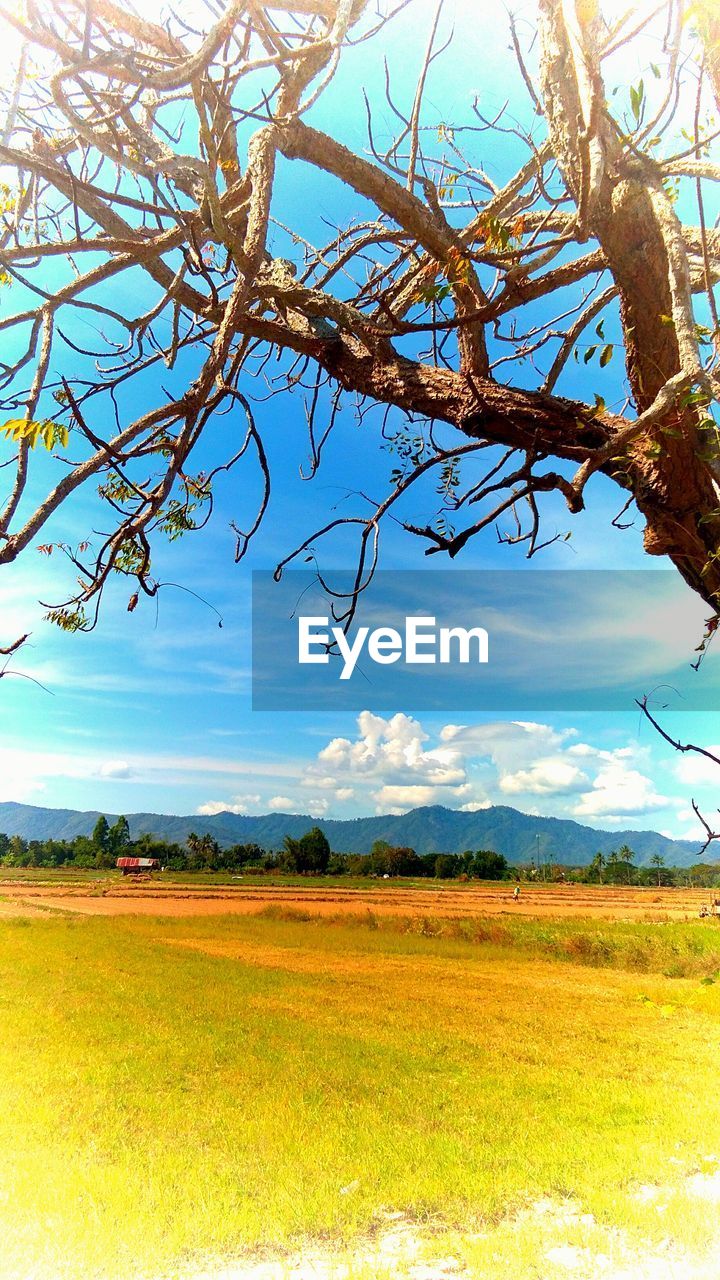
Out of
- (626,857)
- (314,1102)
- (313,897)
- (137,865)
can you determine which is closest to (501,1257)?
(314,1102)

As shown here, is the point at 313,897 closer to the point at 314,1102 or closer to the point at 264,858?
the point at 264,858

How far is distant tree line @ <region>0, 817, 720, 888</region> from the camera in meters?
7.27

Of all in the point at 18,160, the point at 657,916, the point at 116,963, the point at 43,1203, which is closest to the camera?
the point at 18,160

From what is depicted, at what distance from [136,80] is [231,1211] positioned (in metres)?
4.33

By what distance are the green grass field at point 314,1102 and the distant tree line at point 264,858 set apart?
787 millimetres

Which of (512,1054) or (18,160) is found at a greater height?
(18,160)

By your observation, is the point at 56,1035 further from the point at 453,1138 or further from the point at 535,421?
the point at 535,421

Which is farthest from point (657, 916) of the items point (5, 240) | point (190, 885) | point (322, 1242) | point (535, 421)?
point (5, 240)

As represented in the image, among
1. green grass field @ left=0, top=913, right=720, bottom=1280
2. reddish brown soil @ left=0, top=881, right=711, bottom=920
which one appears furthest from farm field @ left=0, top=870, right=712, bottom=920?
green grass field @ left=0, top=913, right=720, bottom=1280

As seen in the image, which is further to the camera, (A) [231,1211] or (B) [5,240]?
(A) [231,1211]

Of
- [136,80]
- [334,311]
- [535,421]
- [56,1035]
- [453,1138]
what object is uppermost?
[136,80]

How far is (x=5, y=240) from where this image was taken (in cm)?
230

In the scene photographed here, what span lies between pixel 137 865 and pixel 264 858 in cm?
234

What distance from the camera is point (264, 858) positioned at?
8.16m
